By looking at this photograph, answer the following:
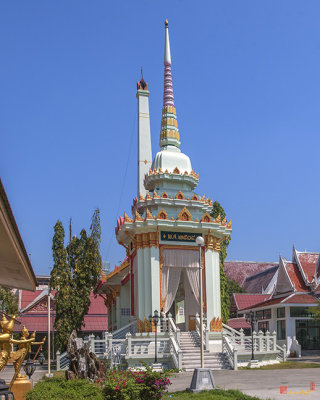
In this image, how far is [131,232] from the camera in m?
27.4

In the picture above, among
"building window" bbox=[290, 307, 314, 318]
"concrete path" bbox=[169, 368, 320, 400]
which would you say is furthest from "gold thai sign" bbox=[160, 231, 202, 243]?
"building window" bbox=[290, 307, 314, 318]

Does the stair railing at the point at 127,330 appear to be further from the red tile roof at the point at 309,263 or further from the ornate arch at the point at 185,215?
the red tile roof at the point at 309,263

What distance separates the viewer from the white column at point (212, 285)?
26.5 meters

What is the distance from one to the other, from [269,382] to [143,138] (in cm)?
2787

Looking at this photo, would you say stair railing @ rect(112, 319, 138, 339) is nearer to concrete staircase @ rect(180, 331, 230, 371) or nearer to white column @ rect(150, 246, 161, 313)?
white column @ rect(150, 246, 161, 313)

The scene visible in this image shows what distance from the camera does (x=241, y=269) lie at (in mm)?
61656

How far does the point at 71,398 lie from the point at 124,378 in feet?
3.69

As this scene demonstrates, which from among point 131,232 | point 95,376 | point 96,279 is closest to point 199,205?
point 131,232

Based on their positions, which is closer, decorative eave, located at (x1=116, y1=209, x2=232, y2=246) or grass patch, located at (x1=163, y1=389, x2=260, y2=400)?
grass patch, located at (x1=163, y1=389, x2=260, y2=400)

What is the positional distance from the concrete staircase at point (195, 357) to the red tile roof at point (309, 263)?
548 inches

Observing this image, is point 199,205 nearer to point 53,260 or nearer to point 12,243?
point 53,260

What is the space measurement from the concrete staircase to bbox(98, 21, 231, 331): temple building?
65.4 inches

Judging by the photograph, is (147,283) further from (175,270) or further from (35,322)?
(35,322)

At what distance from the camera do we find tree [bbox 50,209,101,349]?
29.6 m
